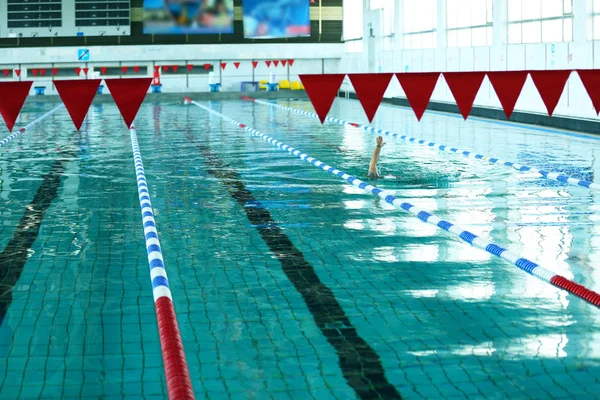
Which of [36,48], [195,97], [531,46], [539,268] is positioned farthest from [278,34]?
[539,268]

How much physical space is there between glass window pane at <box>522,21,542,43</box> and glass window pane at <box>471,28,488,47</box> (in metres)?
2.48

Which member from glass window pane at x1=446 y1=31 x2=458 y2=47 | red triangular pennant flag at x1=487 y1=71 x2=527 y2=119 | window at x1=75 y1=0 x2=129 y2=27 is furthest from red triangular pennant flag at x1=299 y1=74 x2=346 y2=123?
window at x1=75 y1=0 x2=129 y2=27

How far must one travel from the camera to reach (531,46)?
763 inches

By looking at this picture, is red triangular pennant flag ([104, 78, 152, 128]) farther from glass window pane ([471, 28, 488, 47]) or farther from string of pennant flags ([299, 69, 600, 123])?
glass window pane ([471, 28, 488, 47])

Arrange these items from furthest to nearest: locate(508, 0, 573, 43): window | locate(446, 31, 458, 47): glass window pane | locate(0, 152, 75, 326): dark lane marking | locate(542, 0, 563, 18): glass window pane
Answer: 1. locate(446, 31, 458, 47): glass window pane
2. locate(542, 0, 563, 18): glass window pane
3. locate(508, 0, 573, 43): window
4. locate(0, 152, 75, 326): dark lane marking

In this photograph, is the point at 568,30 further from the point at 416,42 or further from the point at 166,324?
the point at 166,324

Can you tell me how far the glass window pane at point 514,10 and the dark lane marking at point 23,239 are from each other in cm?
1265

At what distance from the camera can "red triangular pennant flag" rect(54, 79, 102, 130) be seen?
10453 millimetres

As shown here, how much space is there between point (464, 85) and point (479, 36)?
1252 cm

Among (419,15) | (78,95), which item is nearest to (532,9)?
(419,15)

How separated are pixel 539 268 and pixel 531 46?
47.4ft

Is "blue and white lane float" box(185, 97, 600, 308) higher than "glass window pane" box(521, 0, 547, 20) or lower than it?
lower

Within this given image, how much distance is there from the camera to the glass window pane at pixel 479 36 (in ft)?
74.1

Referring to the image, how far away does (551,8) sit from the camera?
18.5m
